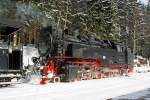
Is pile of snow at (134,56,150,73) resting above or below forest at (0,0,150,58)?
below

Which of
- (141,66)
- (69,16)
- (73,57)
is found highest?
(69,16)

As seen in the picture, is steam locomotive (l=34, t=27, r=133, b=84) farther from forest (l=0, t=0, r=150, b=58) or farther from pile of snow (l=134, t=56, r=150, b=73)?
pile of snow (l=134, t=56, r=150, b=73)

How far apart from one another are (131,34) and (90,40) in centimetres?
4247

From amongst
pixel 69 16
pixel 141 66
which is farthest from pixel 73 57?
pixel 141 66

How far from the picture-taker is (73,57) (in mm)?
24031

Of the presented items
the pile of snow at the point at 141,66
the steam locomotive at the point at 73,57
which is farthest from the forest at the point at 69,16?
the pile of snow at the point at 141,66

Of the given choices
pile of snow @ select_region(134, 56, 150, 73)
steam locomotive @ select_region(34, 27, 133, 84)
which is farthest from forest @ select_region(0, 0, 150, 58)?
pile of snow @ select_region(134, 56, 150, 73)

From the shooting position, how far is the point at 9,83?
18.0 meters

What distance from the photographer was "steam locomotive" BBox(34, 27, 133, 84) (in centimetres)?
2295

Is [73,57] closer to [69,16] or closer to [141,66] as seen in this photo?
[69,16]

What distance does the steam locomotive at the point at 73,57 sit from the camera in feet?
75.3

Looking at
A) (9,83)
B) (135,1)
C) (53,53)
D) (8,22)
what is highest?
(135,1)

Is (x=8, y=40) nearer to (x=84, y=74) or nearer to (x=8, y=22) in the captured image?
(x=8, y=22)

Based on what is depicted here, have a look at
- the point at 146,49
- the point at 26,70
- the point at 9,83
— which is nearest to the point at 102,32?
the point at 26,70
